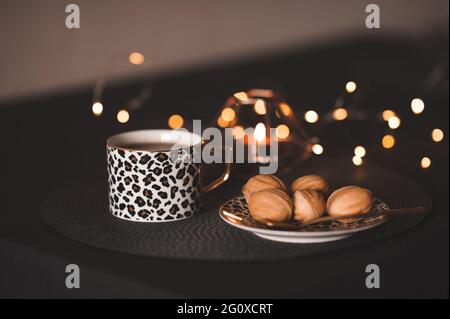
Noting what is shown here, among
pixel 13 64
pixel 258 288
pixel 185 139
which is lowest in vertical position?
pixel 258 288

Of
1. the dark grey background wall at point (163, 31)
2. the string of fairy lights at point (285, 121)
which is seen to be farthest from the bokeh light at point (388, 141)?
the dark grey background wall at point (163, 31)

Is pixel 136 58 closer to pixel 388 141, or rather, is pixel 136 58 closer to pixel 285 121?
pixel 285 121

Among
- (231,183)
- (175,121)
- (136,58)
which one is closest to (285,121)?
(231,183)

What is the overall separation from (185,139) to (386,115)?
19.8 inches

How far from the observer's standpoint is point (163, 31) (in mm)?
1627

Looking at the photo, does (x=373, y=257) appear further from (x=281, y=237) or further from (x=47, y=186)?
(x=47, y=186)

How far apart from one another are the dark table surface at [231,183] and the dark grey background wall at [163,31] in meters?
0.04

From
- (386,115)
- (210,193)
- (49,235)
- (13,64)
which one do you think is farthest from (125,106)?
(49,235)

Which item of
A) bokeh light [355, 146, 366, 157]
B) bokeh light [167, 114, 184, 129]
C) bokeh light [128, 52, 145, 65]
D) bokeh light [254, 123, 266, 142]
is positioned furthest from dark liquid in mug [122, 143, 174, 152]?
bokeh light [128, 52, 145, 65]

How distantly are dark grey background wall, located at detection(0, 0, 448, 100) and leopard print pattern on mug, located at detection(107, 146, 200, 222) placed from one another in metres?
0.62

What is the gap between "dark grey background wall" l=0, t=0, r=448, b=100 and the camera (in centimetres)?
126

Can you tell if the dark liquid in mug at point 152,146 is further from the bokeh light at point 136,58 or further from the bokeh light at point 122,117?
the bokeh light at point 136,58

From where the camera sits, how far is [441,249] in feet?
2.39

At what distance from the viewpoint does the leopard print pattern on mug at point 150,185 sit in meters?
0.70
